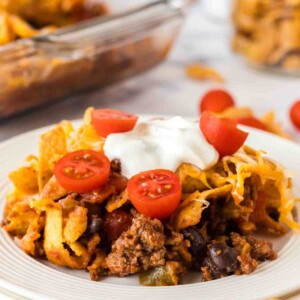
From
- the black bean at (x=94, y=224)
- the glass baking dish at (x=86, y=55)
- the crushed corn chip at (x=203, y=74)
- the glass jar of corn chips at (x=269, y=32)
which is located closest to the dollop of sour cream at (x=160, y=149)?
the black bean at (x=94, y=224)

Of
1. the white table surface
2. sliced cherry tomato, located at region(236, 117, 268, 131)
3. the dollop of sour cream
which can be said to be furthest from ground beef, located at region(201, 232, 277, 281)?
the white table surface

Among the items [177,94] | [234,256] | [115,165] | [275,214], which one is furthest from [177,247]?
[177,94]

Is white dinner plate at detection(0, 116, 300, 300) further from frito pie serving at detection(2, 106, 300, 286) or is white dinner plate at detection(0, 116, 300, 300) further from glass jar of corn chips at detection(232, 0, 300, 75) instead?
glass jar of corn chips at detection(232, 0, 300, 75)

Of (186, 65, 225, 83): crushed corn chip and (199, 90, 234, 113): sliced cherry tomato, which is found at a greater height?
(199, 90, 234, 113): sliced cherry tomato

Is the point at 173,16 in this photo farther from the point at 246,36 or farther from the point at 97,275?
the point at 97,275

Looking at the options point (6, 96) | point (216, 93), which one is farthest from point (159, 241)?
point (216, 93)

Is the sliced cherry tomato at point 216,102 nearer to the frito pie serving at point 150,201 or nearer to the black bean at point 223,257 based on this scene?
the frito pie serving at point 150,201
